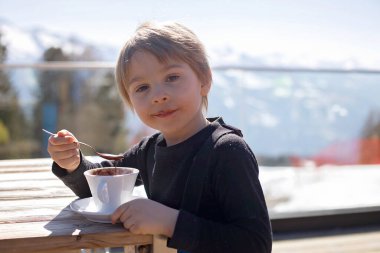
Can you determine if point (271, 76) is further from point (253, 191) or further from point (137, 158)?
point (253, 191)

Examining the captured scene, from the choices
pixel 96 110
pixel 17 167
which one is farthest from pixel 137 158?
pixel 96 110

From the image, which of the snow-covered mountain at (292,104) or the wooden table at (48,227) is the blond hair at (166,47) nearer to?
the wooden table at (48,227)

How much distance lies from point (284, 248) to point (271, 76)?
1.25 meters

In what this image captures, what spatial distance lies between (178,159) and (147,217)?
0.27 meters

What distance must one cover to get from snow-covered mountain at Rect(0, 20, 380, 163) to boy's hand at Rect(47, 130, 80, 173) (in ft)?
6.86

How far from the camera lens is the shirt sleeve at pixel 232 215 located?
0.89 metres

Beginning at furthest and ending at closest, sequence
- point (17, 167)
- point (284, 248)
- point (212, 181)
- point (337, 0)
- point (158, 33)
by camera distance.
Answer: point (337, 0), point (284, 248), point (17, 167), point (158, 33), point (212, 181)

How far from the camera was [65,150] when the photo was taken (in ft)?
3.77

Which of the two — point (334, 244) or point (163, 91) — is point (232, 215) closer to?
point (163, 91)

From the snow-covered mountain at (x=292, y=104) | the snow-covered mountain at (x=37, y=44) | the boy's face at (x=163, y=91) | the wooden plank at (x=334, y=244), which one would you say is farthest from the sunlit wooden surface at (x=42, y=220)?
the snow-covered mountain at (x=37, y=44)

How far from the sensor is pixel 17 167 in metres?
1.71

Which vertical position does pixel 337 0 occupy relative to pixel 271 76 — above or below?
above

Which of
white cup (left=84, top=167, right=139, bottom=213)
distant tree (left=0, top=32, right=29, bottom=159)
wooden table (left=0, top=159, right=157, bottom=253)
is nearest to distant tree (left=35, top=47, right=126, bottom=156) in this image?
distant tree (left=0, top=32, right=29, bottom=159)

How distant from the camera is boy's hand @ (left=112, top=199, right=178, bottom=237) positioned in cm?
88
